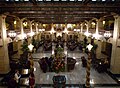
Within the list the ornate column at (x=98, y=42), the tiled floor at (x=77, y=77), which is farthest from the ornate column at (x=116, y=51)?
the ornate column at (x=98, y=42)

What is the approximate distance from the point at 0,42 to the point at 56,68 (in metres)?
6.52

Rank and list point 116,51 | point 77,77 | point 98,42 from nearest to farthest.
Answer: point 116,51 → point 77,77 → point 98,42

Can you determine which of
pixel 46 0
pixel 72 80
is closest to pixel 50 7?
pixel 46 0

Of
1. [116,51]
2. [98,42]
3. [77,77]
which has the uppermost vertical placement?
[98,42]

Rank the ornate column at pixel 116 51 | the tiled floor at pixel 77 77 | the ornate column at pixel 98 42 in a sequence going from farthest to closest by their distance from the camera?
the ornate column at pixel 98 42 < the ornate column at pixel 116 51 < the tiled floor at pixel 77 77

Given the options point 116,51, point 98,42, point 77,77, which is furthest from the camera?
point 98,42

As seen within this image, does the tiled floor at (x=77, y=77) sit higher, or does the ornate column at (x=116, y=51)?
the ornate column at (x=116, y=51)

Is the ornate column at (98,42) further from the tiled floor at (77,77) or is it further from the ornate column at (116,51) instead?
the ornate column at (116,51)

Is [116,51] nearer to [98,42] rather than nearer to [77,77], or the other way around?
[77,77]

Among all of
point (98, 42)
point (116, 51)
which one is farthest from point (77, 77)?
point (98, 42)

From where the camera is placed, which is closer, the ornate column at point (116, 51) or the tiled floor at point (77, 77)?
the tiled floor at point (77, 77)

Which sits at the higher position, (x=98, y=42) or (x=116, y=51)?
(x=98, y=42)

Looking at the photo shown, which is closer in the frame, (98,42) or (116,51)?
(116,51)

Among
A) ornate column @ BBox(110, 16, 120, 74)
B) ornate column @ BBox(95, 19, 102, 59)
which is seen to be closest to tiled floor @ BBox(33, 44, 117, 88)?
ornate column @ BBox(110, 16, 120, 74)
